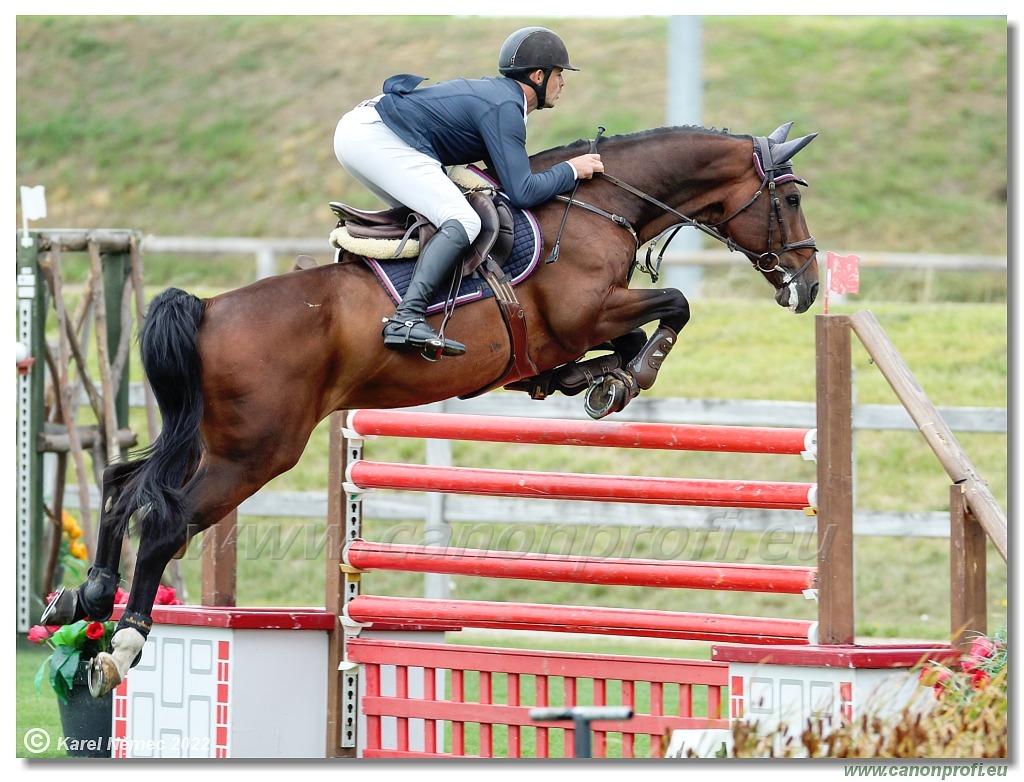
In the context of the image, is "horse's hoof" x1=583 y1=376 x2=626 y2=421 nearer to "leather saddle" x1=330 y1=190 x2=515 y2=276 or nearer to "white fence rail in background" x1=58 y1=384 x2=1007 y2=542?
"leather saddle" x1=330 y1=190 x2=515 y2=276

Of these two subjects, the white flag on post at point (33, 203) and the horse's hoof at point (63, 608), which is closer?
the horse's hoof at point (63, 608)

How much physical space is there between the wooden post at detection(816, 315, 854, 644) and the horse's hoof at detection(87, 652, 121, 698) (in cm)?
211

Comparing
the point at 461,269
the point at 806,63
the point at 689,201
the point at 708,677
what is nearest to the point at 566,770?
the point at 708,677

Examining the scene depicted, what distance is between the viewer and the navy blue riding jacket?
4055 millimetres

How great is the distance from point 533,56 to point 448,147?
41 centimetres

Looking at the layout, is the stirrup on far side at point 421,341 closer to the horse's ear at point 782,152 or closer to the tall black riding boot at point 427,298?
the tall black riding boot at point 427,298

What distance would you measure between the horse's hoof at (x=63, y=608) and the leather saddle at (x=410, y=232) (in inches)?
55.6

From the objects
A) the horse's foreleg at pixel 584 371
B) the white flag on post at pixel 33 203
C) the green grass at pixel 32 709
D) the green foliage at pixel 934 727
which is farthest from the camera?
the white flag on post at pixel 33 203

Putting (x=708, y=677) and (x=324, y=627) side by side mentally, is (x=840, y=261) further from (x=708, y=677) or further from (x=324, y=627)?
(x=324, y=627)

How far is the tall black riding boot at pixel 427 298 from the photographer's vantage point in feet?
12.8

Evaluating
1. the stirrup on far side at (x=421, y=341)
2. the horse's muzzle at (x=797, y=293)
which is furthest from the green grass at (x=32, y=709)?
the horse's muzzle at (x=797, y=293)

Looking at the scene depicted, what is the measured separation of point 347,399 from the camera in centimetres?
414

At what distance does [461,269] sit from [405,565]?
103 cm

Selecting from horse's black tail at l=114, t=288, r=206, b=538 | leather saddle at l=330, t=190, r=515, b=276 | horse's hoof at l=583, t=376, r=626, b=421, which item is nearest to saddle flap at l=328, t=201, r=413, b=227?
leather saddle at l=330, t=190, r=515, b=276
